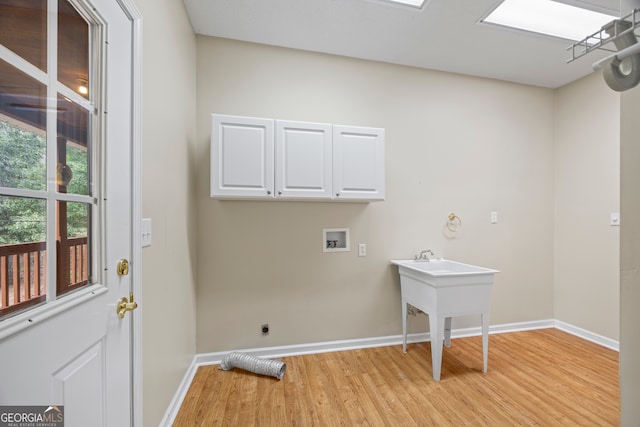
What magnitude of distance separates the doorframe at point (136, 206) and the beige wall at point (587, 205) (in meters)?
3.79

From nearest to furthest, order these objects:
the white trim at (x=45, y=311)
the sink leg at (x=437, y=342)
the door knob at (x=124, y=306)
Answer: the white trim at (x=45, y=311)
the door knob at (x=124, y=306)
the sink leg at (x=437, y=342)

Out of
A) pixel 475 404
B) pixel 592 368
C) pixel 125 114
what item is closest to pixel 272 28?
pixel 125 114

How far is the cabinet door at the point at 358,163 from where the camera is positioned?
2.29 meters

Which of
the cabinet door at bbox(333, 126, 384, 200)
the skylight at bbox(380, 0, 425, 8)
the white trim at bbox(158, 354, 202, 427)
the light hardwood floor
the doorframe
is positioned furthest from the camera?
the cabinet door at bbox(333, 126, 384, 200)

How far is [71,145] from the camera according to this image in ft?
2.90

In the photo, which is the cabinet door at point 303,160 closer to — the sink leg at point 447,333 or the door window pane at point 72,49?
the door window pane at point 72,49

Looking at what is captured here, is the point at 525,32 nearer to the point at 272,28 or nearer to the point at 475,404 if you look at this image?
the point at 272,28

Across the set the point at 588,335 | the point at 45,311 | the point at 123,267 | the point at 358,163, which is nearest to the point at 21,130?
the point at 45,311

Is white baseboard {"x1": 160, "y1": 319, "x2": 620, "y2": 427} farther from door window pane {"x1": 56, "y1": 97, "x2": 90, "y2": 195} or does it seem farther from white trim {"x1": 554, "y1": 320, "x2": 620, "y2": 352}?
door window pane {"x1": 56, "y1": 97, "x2": 90, "y2": 195}

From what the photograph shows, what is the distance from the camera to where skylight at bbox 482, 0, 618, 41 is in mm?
2004

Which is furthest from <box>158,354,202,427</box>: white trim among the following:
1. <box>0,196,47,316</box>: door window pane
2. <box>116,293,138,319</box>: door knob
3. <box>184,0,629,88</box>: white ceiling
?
<box>184,0,629,88</box>: white ceiling

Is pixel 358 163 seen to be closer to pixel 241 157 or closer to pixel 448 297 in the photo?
pixel 241 157

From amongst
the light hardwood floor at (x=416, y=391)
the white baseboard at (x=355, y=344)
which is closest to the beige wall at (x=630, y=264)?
the light hardwood floor at (x=416, y=391)

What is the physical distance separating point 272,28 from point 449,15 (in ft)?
4.47
